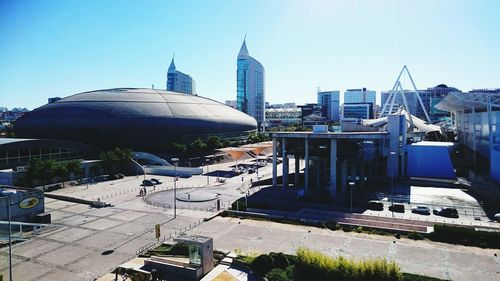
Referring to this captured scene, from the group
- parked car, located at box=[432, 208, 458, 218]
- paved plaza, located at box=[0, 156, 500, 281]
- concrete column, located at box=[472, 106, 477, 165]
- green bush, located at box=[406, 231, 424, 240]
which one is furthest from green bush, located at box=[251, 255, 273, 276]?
concrete column, located at box=[472, 106, 477, 165]

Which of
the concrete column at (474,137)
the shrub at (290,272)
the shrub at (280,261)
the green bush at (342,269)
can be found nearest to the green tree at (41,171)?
the shrub at (280,261)

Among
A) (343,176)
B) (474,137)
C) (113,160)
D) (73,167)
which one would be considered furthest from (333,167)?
(73,167)

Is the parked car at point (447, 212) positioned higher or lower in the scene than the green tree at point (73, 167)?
lower

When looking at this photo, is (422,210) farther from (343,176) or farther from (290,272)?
(290,272)

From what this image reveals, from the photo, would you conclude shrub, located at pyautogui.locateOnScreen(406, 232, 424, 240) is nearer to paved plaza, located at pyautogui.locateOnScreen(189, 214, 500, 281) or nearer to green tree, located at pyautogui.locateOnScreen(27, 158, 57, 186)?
paved plaza, located at pyautogui.locateOnScreen(189, 214, 500, 281)

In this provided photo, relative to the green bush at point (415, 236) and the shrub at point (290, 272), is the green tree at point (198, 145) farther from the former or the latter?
the shrub at point (290, 272)

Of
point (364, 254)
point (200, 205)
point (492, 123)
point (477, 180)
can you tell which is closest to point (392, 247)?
point (364, 254)
